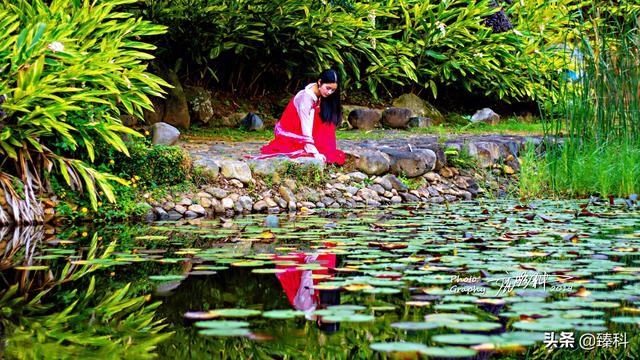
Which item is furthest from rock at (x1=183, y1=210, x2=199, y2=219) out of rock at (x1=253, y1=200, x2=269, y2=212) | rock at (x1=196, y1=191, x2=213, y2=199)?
rock at (x1=253, y1=200, x2=269, y2=212)

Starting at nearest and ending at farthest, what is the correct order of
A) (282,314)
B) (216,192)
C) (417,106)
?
(282,314) → (216,192) → (417,106)

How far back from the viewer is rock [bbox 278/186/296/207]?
700cm

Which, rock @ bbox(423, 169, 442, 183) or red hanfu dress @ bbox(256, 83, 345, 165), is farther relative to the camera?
rock @ bbox(423, 169, 442, 183)

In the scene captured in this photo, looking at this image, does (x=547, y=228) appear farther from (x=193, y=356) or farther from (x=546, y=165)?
(x=193, y=356)

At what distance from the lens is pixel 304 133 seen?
7750 millimetres

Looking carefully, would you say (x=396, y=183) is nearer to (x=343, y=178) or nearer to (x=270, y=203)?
(x=343, y=178)

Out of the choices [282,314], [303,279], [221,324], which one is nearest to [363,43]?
[303,279]

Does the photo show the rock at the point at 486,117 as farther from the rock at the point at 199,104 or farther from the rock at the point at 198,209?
the rock at the point at 198,209

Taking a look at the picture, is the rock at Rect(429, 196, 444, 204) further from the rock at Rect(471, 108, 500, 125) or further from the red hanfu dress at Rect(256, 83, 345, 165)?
the rock at Rect(471, 108, 500, 125)

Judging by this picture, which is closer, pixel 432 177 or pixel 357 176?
pixel 357 176

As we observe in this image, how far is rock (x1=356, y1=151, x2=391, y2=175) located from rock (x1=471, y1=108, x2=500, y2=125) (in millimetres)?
4830

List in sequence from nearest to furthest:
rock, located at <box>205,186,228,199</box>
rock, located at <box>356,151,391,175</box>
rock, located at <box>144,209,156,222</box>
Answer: rock, located at <box>144,209,156,222</box> < rock, located at <box>205,186,228,199</box> < rock, located at <box>356,151,391,175</box>

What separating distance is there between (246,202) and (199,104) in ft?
13.3

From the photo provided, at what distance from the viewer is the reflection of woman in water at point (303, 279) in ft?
9.22
